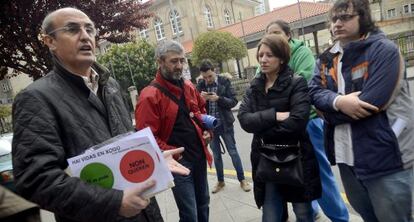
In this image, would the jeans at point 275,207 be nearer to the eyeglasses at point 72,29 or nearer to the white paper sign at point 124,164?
the white paper sign at point 124,164

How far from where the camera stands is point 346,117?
83.5 inches

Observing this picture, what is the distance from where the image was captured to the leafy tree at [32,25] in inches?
253

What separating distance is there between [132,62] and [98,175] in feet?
79.0

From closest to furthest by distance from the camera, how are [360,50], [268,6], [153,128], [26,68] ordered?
[360,50]
[153,128]
[26,68]
[268,6]

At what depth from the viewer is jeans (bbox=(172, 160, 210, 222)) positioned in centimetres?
296

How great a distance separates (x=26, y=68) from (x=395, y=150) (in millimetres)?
7132

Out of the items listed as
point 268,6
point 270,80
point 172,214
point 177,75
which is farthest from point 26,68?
point 268,6

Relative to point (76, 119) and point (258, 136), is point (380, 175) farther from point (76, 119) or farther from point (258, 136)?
point (76, 119)

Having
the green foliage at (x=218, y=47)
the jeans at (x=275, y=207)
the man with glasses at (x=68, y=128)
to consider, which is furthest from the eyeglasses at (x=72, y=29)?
the green foliage at (x=218, y=47)

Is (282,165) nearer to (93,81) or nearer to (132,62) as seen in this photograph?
(93,81)

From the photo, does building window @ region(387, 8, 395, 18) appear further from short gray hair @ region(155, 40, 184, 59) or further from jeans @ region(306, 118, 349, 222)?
short gray hair @ region(155, 40, 184, 59)

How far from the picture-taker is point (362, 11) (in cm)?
214

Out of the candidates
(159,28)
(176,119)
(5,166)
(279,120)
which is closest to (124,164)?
(279,120)

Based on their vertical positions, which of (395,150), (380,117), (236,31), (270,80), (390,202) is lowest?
(390,202)
